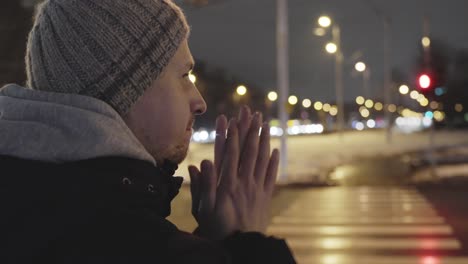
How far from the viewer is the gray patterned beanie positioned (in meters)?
1.32

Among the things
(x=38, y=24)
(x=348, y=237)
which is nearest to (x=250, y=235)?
(x=38, y=24)

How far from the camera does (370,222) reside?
36.9 ft

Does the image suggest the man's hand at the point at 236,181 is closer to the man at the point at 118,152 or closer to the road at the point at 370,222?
the man at the point at 118,152

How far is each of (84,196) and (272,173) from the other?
0.50 m

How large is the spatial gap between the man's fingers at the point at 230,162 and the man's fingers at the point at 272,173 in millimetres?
83

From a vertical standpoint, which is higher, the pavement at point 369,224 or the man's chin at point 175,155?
the man's chin at point 175,155

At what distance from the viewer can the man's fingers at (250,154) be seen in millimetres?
1433

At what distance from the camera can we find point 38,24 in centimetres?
147

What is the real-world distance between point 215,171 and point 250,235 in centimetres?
17

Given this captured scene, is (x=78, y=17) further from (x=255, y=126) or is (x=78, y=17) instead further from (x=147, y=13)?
(x=255, y=126)

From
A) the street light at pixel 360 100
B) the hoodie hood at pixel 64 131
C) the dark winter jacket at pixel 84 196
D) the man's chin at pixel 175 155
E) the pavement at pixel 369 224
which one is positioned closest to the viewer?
the dark winter jacket at pixel 84 196

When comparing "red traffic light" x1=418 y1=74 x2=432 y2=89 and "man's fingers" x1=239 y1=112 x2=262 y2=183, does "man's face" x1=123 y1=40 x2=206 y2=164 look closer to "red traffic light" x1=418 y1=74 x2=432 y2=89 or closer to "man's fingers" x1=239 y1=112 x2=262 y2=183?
"man's fingers" x1=239 y1=112 x2=262 y2=183

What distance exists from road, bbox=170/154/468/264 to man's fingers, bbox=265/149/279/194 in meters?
6.80

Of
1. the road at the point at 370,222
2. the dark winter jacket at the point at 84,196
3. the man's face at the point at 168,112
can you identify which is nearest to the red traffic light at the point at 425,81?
the road at the point at 370,222
